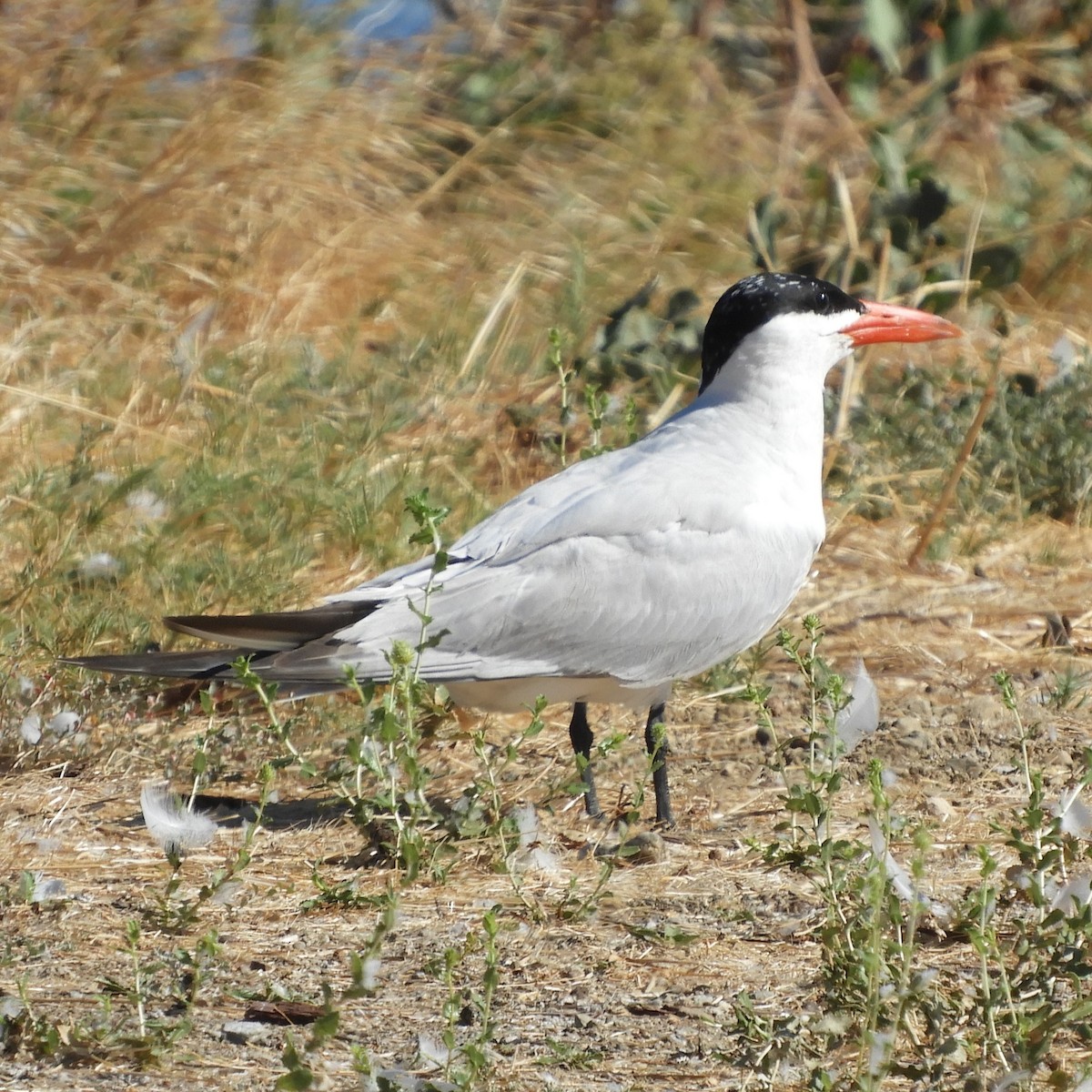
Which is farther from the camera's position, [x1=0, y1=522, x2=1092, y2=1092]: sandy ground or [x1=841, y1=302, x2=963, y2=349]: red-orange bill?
[x1=841, y1=302, x2=963, y2=349]: red-orange bill

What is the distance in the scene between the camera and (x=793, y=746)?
3.43 meters

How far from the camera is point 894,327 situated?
373 cm

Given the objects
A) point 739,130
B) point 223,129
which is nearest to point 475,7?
point 739,130

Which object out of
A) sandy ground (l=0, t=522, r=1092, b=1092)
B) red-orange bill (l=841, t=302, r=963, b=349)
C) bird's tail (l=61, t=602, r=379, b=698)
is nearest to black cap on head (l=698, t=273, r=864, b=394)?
red-orange bill (l=841, t=302, r=963, b=349)

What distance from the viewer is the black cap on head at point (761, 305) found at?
141 inches

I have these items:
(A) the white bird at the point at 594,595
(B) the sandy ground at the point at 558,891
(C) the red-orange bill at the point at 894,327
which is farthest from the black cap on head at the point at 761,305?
(B) the sandy ground at the point at 558,891

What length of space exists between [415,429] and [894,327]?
165 centimetres

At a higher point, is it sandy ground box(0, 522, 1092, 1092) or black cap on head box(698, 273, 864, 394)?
black cap on head box(698, 273, 864, 394)

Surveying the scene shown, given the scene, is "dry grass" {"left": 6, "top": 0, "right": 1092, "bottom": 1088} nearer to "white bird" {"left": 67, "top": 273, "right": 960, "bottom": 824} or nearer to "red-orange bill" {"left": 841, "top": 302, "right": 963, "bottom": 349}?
"white bird" {"left": 67, "top": 273, "right": 960, "bottom": 824}

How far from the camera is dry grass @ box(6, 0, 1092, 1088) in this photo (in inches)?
97.3

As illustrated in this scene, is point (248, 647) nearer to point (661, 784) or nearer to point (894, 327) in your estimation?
point (661, 784)

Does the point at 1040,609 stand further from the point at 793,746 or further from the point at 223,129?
the point at 223,129

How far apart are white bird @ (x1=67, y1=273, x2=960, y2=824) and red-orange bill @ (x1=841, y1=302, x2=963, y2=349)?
349 millimetres

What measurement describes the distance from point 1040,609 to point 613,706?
1.07m
